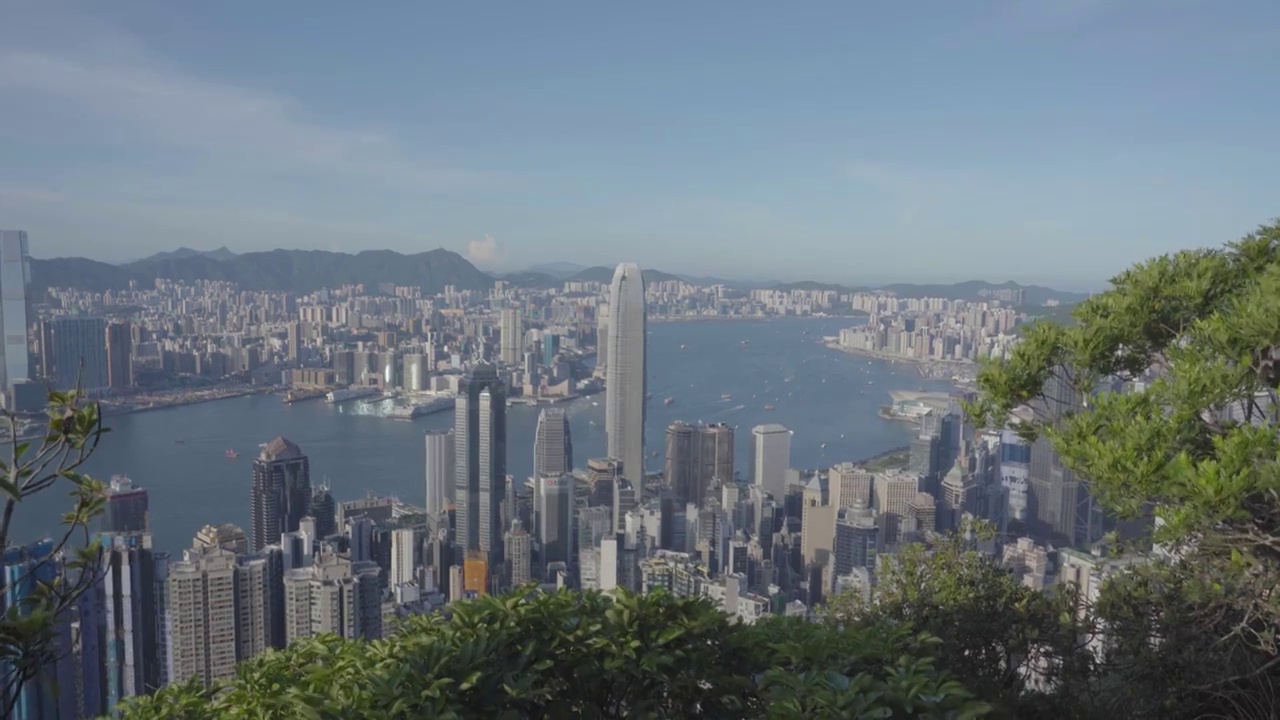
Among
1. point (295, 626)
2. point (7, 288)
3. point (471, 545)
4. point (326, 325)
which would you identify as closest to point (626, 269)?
point (326, 325)

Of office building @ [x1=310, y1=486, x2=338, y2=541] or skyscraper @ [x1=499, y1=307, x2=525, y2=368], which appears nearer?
office building @ [x1=310, y1=486, x2=338, y2=541]

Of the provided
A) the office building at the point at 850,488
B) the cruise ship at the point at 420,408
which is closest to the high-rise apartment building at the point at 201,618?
the office building at the point at 850,488

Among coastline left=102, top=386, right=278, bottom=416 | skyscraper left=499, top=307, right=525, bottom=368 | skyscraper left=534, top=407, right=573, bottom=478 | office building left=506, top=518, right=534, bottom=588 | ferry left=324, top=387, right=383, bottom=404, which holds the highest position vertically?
skyscraper left=499, top=307, right=525, bottom=368

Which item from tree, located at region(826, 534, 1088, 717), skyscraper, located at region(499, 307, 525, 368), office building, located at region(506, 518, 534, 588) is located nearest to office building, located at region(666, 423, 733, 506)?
office building, located at region(506, 518, 534, 588)

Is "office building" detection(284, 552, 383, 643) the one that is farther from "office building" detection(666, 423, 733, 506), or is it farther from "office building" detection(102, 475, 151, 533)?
"office building" detection(666, 423, 733, 506)

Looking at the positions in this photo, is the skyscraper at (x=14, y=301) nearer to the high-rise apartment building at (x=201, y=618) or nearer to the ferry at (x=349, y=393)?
the high-rise apartment building at (x=201, y=618)

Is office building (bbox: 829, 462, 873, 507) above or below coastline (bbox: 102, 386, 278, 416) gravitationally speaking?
below

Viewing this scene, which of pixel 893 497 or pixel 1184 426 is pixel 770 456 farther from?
pixel 1184 426

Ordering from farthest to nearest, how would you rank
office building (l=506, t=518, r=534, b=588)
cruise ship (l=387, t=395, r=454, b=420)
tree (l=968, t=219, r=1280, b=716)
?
cruise ship (l=387, t=395, r=454, b=420) → office building (l=506, t=518, r=534, b=588) → tree (l=968, t=219, r=1280, b=716)
